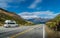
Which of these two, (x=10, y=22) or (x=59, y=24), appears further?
(x=10, y=22)

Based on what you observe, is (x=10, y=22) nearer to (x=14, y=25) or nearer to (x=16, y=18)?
(x=14, y=25)

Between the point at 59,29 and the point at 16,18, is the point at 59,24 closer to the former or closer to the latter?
the point at 59,29

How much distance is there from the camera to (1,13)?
131ft

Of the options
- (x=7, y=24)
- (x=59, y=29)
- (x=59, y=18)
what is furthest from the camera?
(x=7, y=24)

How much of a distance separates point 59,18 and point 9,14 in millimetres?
9505

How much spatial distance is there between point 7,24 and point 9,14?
847 cm

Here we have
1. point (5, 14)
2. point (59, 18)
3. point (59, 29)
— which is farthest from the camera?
point (5, 14)

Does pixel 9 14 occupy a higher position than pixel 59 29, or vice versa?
pixel 9 14

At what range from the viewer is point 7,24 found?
164 ft

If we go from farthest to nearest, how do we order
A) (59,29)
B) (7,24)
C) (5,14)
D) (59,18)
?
(7,24) < (5,14) < (59,18) < (59,29)

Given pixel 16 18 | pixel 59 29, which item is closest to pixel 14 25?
pixel 16 18

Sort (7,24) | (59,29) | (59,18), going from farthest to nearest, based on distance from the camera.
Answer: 1. (7,24)
2. (59,18)
3. (59,29)

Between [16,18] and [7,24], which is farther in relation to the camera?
[7,24]

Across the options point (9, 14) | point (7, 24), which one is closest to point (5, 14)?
point (9, 14)
